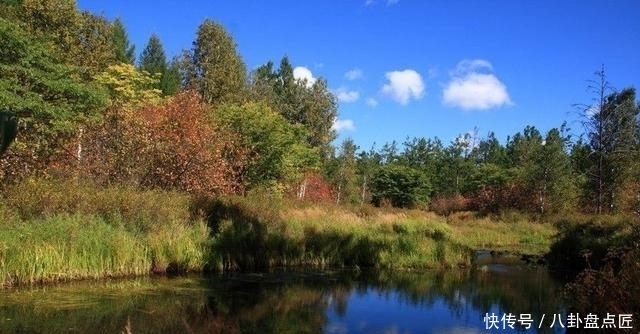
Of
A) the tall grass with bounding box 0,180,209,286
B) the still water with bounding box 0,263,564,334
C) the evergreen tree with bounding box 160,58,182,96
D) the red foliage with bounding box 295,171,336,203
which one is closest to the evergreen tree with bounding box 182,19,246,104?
the evergreen tree with bounding box 160,58,182,96

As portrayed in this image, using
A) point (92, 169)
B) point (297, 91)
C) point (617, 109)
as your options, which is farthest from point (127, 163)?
point (297, 91)

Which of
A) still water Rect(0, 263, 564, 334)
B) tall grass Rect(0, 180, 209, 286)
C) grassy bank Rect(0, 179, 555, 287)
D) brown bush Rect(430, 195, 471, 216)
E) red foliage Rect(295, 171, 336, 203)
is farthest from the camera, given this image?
brown bush Rect(430, 195, 471, 216)

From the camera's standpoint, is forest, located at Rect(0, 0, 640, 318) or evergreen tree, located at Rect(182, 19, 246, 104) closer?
forest, located at Rect(0, 0, 640, 318)

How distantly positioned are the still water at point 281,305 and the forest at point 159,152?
1485 mm

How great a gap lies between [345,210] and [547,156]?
24.7m

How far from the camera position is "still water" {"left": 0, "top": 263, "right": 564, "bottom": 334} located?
10.6 metres

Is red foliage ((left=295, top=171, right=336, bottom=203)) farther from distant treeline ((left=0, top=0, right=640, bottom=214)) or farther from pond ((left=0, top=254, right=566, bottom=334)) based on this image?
pond ((left=0, top=254, right=566, bottom=334))

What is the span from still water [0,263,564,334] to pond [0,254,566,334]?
0.02 meters

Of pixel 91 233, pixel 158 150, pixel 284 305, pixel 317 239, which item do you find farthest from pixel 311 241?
pixel 91 233

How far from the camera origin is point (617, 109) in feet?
78.9

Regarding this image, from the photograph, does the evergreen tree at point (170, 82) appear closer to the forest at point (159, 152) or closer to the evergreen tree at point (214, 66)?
the forest at point (159, 152)

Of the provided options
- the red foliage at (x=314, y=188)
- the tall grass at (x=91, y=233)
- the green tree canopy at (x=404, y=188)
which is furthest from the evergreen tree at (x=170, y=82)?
the tall grass at (x=91, y=233)

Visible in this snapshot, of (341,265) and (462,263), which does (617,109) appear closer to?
(462,263)

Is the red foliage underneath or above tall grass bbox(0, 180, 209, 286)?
above
